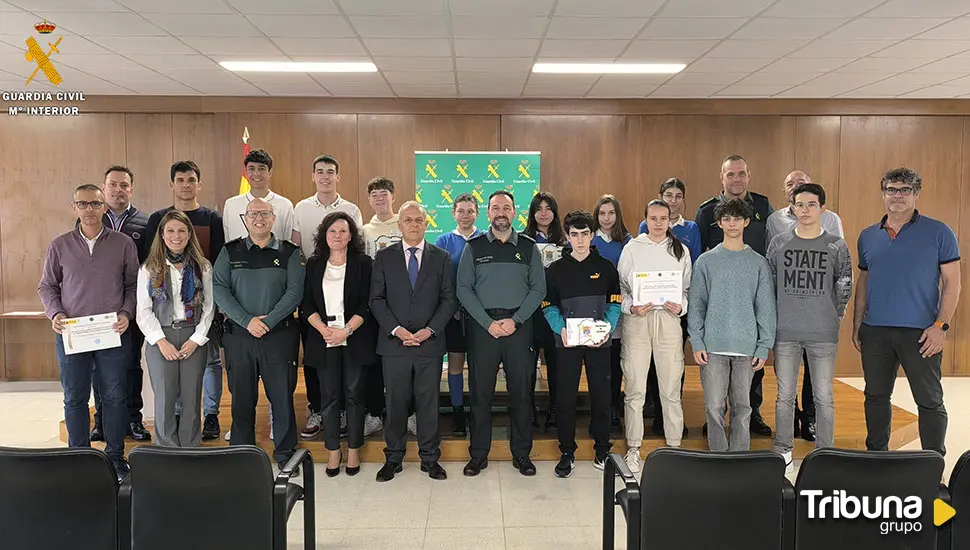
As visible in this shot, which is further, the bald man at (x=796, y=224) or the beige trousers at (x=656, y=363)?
the bald man at (x=796, y=224)

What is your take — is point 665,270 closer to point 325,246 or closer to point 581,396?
point 581,396

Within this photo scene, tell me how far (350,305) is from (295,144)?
4.04 metres

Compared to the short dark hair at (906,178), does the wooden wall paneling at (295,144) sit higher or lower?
higher

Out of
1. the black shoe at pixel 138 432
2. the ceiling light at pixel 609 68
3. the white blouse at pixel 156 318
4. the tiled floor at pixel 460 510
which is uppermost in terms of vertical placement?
the ceiling light at pixel 609 68

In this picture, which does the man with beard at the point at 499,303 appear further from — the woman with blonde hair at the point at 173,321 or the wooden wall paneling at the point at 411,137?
the wooden wall paneling at the point at 411,137

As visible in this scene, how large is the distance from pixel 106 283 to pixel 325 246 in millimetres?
1367

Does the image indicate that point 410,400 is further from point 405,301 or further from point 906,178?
point 906,178

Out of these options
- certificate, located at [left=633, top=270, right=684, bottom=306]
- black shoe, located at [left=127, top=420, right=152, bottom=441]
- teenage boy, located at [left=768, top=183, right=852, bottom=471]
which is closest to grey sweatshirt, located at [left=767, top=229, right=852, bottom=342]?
teenage boy, located at [left=768, top=183, right=852, bottom=471]

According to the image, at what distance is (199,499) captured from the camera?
6.92 ft

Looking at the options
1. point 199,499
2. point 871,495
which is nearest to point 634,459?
point 871,495

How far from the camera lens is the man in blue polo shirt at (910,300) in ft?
12.4

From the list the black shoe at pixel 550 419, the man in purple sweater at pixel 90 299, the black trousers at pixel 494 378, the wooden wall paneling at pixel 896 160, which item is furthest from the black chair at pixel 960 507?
the wooden wall paneling at pixel 896 160

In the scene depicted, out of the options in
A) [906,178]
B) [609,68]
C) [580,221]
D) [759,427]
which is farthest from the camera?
[609,68]

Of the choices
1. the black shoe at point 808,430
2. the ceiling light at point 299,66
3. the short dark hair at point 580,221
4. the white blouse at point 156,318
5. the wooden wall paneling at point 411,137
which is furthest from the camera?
the wooden wall paneling at point 411,137
